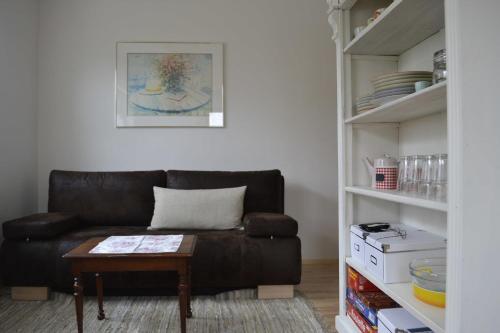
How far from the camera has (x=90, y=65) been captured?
117 inches

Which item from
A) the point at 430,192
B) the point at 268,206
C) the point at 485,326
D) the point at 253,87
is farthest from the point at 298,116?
the point at 485,326

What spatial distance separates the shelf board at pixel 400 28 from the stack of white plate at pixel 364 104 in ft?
0.92

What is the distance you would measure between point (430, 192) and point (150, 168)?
241 cm

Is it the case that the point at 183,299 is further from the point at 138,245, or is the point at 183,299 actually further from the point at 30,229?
the point at 30,229

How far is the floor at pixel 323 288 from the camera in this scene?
201 centimetres

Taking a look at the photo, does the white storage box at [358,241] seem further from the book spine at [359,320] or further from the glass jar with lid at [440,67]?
the glass jar with lid at [440,67]

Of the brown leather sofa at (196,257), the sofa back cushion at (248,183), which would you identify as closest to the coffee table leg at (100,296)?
the brown leather sofa at (196,257)

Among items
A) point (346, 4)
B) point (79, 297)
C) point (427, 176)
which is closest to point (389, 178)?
point (427, 176)

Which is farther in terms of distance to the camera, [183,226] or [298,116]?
[298,116]

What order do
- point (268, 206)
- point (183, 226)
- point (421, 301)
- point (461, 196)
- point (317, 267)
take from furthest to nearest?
1. point (317, 267)
2. point (268, 206)
3. point (183, 226)
4. point (421, 301)
5. point (461, 196)

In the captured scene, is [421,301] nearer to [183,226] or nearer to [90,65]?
[183,226]

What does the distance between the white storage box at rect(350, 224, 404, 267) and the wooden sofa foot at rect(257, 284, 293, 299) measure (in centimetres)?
64

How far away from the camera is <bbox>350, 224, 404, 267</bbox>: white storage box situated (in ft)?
→ 5.15

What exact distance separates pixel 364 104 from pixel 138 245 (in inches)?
52.9
